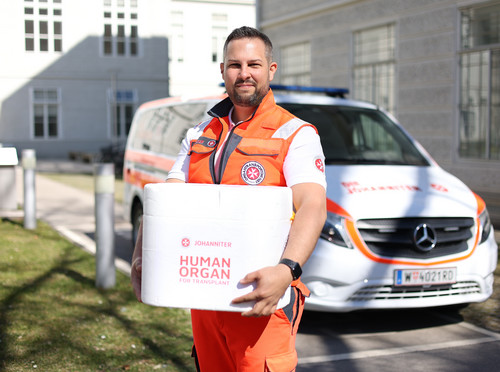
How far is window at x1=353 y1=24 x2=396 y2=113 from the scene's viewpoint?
50.4 ft

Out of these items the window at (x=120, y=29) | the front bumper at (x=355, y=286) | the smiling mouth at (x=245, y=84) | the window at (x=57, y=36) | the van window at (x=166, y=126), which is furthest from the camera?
the window at (x=57, y=36)

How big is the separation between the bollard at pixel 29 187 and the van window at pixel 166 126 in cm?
154

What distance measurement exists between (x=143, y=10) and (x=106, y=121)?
20.9 feet

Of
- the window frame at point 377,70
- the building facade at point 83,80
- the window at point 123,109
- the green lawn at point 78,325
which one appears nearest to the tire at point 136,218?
the green lawn at point 78,325

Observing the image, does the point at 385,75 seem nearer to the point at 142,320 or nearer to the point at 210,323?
the point at 142,320

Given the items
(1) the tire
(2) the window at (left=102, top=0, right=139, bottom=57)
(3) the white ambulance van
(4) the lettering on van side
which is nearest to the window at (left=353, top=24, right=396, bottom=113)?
(1) the tire

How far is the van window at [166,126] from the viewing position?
6.91 metres

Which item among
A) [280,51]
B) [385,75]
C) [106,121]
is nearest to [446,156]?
[385,75]

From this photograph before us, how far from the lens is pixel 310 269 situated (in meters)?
4.84

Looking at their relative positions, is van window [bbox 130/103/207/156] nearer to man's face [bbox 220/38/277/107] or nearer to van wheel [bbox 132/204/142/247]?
van wheel [bbox 132/204/142/247]

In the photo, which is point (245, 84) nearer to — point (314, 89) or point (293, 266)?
point (293, 266)

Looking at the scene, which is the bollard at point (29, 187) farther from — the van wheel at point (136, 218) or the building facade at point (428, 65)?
the building facade at point (428, 65)

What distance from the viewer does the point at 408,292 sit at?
16.3ft

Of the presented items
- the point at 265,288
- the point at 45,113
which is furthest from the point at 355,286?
the point at 45,113
